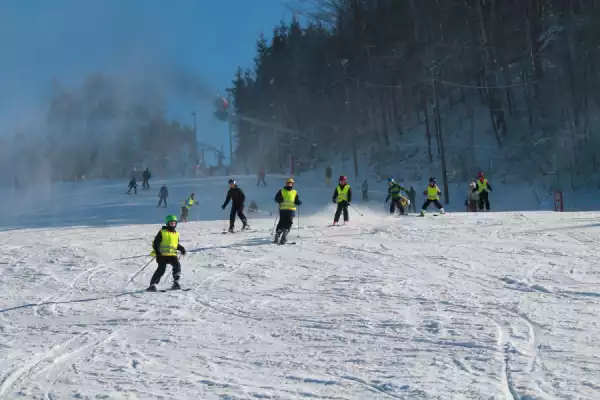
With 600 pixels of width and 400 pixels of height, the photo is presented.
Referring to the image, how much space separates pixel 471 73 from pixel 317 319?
4027 centimetres

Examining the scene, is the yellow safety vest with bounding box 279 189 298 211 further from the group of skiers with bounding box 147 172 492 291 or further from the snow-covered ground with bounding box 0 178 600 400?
the snow-covered ground with bounding box 0 178 600 400

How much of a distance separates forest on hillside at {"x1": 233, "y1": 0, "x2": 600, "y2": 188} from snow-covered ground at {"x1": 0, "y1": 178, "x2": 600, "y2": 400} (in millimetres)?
21462

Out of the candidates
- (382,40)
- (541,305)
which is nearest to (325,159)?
(382,40)

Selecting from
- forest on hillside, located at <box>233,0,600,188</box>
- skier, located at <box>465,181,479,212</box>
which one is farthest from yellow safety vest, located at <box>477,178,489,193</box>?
forest on hillside, located at <box>233,0,600,188</box>

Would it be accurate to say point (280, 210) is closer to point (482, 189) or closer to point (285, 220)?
point (285, 220)

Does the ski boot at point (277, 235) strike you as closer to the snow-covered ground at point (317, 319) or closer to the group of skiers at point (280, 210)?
the group of skiers at point (280, 210)

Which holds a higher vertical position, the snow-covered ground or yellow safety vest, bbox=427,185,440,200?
yellow safety vest, bbox=427,185,440,200

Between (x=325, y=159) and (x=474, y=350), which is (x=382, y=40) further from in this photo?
(x=474, y=350)

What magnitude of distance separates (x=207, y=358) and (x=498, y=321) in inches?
144

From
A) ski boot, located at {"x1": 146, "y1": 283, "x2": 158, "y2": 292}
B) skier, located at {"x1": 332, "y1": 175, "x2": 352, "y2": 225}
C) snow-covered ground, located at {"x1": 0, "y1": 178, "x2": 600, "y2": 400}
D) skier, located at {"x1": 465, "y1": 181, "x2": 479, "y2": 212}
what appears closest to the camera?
snow-covered ground, located at {"x1": 0, "y1": 178, "x2": 600, "y2": 400}

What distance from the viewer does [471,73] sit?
1811 inches

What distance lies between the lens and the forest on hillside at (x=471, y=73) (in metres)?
39.3

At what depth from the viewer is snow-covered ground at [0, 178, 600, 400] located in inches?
244

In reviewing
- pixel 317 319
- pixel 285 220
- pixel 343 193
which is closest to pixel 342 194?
pixel 343 193
